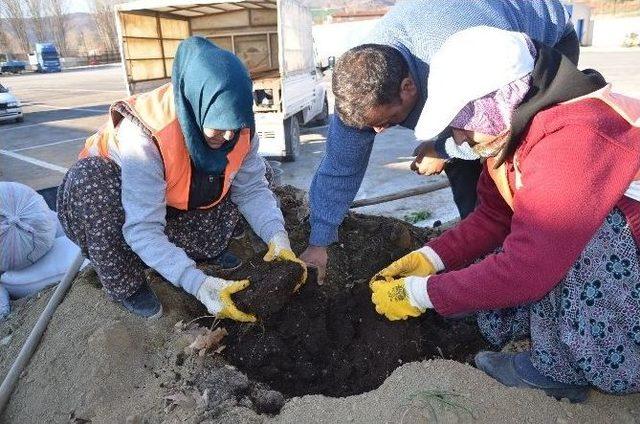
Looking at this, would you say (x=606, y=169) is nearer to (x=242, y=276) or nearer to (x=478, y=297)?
(x=478, y=297)

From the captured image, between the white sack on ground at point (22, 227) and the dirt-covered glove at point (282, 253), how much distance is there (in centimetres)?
161

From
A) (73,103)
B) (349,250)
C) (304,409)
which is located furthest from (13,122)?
(304,409)

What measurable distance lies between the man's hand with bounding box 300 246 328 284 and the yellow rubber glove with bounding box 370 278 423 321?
0.56 meters

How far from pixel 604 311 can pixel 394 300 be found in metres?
0.72

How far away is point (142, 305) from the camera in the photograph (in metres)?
2.42

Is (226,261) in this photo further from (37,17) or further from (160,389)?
(37,17)

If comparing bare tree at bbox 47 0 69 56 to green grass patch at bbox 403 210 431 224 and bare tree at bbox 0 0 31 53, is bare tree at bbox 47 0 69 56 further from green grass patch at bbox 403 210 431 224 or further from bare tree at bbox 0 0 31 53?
green grass patch at bbox 403 210 431 224

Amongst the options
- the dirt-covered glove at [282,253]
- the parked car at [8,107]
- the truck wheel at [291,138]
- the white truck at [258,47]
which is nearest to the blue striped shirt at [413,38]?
the dirt-covered glove at [282,253]

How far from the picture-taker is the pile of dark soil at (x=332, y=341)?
209cm

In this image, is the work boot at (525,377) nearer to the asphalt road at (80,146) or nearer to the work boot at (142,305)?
the work boot at (142,305)

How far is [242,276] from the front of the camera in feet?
7.92

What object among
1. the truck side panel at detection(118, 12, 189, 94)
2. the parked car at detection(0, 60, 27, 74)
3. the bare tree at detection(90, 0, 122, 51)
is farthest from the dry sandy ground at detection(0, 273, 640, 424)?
the bare tree at detection(90, 0, 122, 51)

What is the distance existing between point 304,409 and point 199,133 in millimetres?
1221

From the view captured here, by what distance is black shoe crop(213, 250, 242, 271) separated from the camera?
9.59 ft
